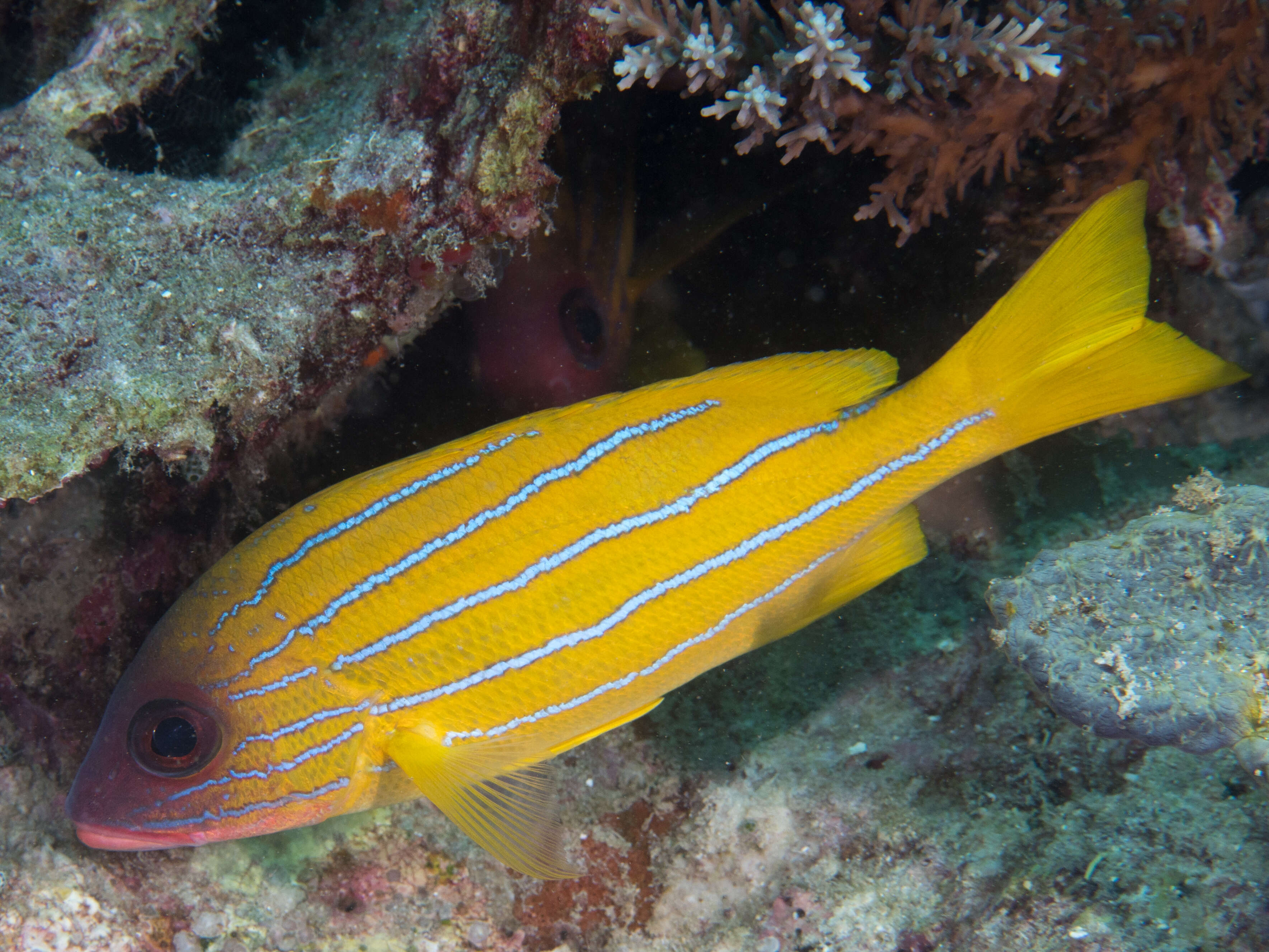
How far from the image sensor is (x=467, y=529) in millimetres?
2482

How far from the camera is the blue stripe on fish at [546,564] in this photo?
→ 2447mm

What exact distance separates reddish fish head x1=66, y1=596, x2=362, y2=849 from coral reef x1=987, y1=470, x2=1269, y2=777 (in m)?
2.23

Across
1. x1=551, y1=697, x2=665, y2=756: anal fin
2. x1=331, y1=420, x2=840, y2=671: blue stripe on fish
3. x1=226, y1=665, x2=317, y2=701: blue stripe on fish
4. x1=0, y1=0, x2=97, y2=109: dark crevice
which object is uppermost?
x1=0, y1=0, x2=97, y2=109: dark crevice

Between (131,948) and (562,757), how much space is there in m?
1.76

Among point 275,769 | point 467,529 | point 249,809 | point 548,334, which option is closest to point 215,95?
point 548,334

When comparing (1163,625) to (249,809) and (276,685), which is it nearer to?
(276,685)

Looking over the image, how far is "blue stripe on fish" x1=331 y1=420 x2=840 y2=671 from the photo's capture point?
2447 mm

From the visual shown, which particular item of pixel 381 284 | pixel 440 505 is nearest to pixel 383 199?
pixel 381 284

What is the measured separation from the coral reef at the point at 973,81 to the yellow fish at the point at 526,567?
0.65m

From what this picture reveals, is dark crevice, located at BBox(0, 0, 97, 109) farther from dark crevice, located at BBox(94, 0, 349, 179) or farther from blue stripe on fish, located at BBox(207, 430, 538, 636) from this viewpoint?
blue stripe on fish, located at BBox(207, 430, 538, 636)

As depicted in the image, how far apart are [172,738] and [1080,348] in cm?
328

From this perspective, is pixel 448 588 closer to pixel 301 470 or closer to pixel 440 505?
pixel 440 505

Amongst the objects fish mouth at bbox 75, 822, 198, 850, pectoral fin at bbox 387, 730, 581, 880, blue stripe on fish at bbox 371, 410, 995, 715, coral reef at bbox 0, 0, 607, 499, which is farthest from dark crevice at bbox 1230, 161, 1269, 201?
fish mouth at bbox 75, 822, 198, 850

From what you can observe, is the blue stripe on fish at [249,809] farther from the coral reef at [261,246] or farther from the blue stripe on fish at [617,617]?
the coral reef at [261,246]
